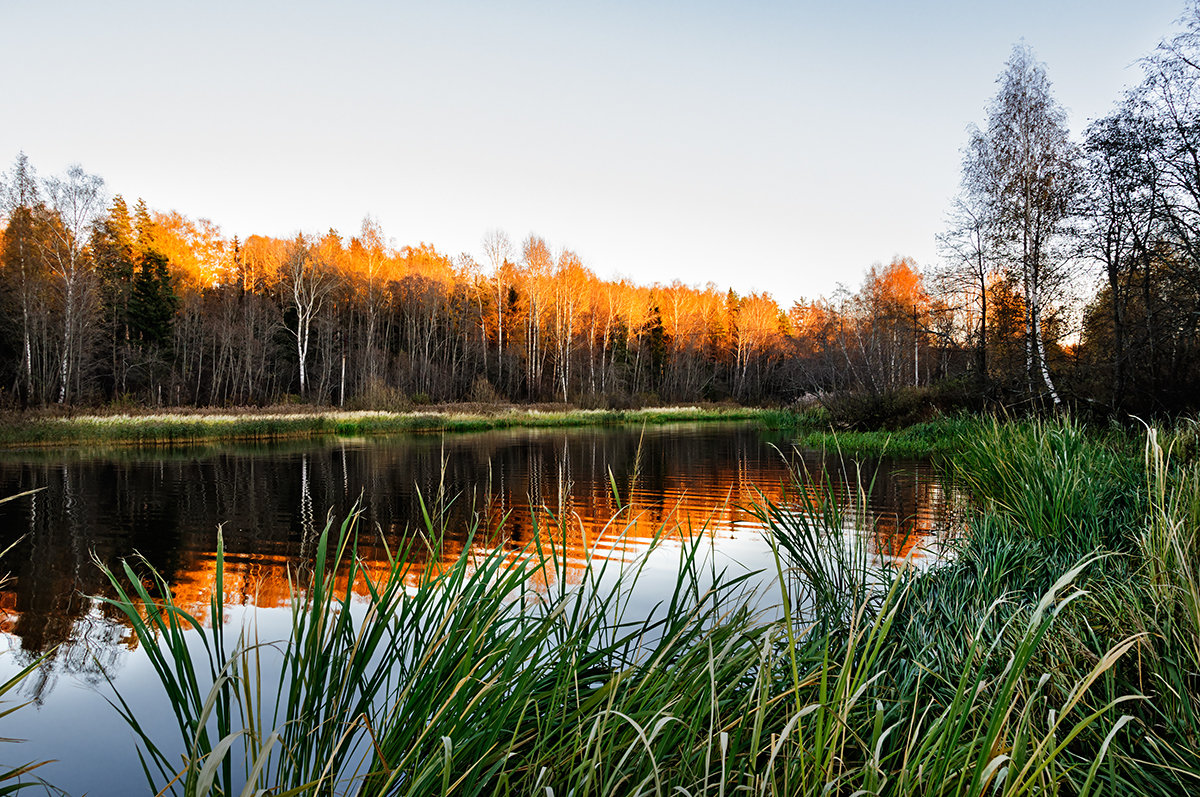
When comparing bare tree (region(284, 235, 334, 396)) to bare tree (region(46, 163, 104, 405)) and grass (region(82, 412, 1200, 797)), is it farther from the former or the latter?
grass (region(82, 412, 1200, 797))

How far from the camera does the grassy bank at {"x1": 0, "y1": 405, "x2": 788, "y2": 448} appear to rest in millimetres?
20516

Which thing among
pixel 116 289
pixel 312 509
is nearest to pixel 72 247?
pixel 116 289

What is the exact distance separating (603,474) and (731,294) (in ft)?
203

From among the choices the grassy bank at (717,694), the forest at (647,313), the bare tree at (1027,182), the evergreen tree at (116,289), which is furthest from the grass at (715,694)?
the evergreen tree at (116,289)

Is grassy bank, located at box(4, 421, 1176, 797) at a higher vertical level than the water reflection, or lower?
higher

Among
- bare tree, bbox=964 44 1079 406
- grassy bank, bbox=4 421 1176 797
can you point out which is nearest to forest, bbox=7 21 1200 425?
bare tree, bbox=964 44 1079 406

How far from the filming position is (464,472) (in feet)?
47.7

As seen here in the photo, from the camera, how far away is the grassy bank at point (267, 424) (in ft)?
67.3

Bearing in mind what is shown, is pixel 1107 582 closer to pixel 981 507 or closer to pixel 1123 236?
pixel 981 507

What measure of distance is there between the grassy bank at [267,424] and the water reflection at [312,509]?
2993mm

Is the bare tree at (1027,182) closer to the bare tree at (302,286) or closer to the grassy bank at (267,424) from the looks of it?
the grassy bank at (267,424)

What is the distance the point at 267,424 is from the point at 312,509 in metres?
16.8

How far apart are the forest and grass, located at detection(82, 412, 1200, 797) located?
9.10 meters

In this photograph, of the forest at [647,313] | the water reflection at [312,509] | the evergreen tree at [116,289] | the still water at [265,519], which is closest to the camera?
the still water at [265,519]
